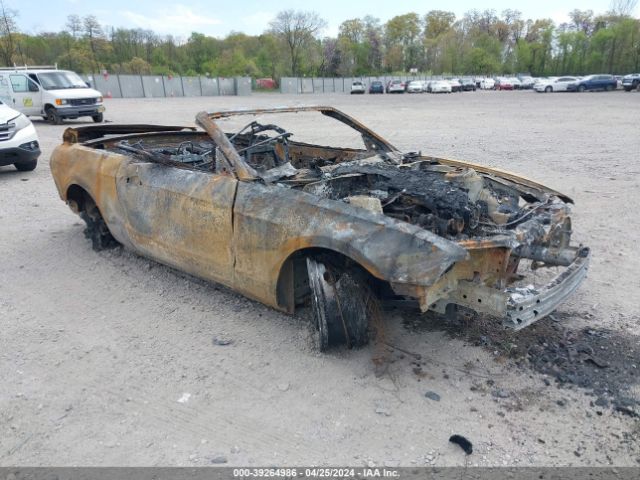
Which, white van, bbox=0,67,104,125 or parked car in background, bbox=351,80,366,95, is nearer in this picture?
white van, bbox=0,67,104,125

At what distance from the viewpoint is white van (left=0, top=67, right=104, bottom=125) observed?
16266 millimetres

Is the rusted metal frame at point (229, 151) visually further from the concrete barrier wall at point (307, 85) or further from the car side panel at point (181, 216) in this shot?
the concrete barrier wall at point (307, 85)

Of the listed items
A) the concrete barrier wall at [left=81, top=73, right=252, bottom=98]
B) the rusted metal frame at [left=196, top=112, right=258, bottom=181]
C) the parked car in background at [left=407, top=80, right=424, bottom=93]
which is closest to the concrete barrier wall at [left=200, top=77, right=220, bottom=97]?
the concrete barrier wall at [left=81, top=73, right=252, bottom=98]

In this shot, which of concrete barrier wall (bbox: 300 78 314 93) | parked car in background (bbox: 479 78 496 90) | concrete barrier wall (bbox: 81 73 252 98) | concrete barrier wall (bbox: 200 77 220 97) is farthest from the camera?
concrete barrier wall (bbox: 300 78 314 93)

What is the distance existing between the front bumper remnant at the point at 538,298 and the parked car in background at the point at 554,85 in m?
42.9

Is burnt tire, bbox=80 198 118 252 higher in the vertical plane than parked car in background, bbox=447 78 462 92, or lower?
higher

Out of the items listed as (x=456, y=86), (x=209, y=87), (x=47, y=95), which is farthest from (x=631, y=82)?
(x=47, y=95)

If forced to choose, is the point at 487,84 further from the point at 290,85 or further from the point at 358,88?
the point at 290,85

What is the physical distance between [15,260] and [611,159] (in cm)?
1012

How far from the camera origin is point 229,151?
12.6 feet

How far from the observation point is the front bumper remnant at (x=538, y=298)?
2.88m

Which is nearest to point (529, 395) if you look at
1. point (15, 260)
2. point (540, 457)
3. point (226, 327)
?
point (540, 457)

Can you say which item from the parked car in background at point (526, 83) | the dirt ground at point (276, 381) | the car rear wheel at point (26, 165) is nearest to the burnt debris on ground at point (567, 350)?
the dirt ground at point (276, 381)

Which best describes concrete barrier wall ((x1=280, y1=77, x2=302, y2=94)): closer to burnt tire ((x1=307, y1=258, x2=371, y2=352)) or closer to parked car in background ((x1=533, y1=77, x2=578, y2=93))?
parked car in background ((x1=533, y1=77, x2=578, y2=93))
